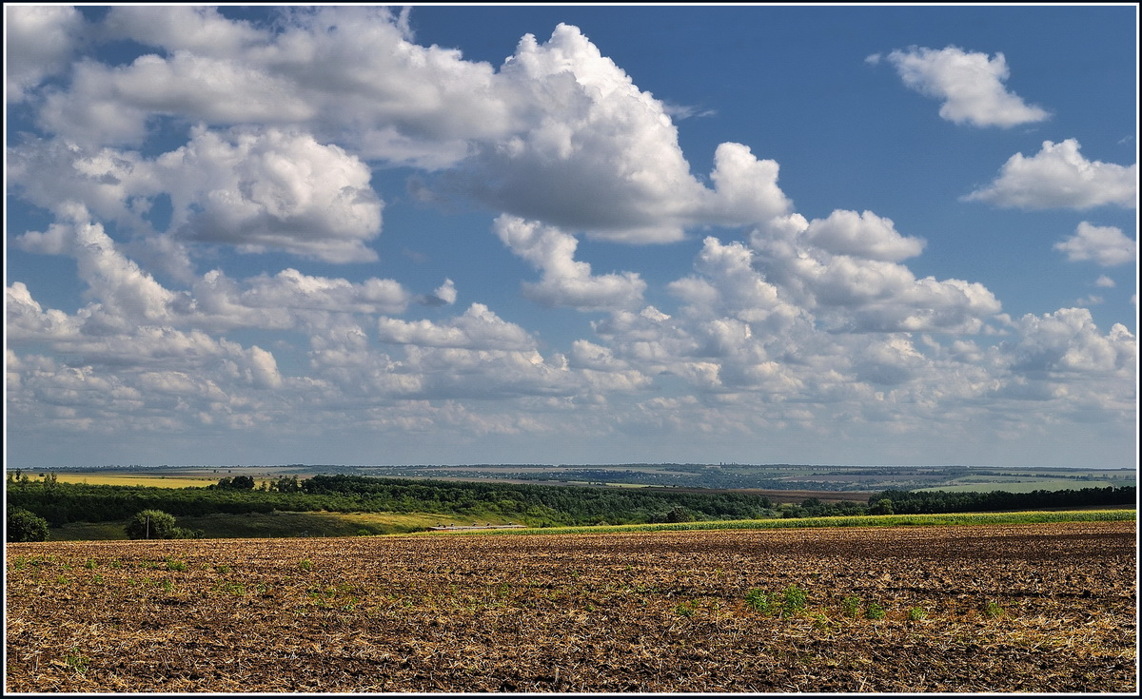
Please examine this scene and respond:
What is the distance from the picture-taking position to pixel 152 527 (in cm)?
9662

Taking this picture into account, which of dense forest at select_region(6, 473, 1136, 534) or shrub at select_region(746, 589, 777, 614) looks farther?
dense forest at select_region(6, 473, 1136, 534)

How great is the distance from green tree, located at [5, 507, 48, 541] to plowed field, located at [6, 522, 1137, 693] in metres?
55.9

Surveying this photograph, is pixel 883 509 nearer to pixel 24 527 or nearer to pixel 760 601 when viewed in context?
pixel 24 527

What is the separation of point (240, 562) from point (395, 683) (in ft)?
99.5

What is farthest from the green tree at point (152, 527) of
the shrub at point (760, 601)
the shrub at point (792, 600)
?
the shrub at point (792, 600)

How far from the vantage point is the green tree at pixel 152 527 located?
3794 inches

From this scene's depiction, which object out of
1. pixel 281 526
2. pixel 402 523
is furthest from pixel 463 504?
pixel 281 526

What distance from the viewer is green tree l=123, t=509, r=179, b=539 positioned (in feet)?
316

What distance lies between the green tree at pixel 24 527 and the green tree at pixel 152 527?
8024mm

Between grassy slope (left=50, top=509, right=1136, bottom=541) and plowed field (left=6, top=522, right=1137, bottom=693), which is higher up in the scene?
plowed field (left=6, top=522, right=1137, bottom=693)

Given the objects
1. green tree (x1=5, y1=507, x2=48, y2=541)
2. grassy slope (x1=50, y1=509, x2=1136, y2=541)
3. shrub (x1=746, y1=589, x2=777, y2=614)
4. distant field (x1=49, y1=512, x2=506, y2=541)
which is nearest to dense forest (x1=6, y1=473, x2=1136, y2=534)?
distant field (x1=49, y1=512, x2=506, y2=541)

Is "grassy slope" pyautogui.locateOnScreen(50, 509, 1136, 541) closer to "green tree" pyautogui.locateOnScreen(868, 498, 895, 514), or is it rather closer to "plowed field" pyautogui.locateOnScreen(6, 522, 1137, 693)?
"green tree" pyautogui.locateOnScreen(868, 498, 895, 514)

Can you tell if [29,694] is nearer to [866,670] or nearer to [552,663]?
[552,663]

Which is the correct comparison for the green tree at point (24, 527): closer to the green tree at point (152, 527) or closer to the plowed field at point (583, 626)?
the green tree at point (152, 527)
